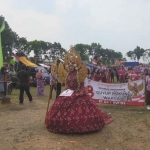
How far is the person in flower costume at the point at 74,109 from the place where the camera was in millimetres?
5719

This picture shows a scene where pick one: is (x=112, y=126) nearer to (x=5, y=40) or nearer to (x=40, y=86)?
(x=40, y=86)

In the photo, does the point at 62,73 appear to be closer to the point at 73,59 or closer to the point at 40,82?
the point at 73,59

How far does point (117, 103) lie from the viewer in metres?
9.65

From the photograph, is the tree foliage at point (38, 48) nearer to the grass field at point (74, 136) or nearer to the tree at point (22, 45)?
the tree at point (22, 45)

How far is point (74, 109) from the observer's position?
5.82 meters

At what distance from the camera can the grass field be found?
5.21m

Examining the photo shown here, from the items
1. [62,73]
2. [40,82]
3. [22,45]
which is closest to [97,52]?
[22,45]

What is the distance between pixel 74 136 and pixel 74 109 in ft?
1.97

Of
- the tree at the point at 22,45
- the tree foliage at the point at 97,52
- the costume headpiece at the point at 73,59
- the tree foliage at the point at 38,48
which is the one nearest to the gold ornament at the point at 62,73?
the costume headpiece at the point at 73,59

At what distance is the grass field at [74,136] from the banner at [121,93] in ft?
3.88

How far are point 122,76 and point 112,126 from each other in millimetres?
13162

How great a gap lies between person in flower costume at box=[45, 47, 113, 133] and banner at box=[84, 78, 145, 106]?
341 centimetres

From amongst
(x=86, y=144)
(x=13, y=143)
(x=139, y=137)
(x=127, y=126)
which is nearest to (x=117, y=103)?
(x=127, y=126)

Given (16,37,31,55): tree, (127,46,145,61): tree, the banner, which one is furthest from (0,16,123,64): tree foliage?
the banner
